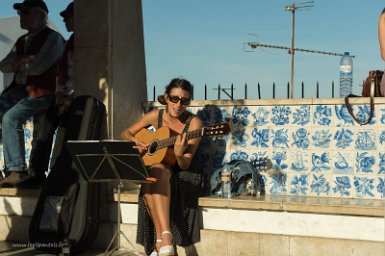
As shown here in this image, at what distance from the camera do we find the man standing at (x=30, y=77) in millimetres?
8102

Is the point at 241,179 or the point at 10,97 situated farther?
the point at 10,97

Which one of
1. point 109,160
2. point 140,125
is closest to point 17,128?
point 140,125

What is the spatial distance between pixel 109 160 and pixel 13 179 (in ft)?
7.68

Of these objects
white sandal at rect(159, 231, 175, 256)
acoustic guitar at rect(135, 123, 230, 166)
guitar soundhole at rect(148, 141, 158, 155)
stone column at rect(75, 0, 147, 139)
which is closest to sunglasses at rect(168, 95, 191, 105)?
acoustic guitar at rect(135, 123, 230, 166)

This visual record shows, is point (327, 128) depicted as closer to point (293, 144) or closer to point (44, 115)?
point (293, 144)

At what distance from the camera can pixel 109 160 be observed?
6.10 m

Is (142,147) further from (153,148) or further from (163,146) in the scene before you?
(163,146)

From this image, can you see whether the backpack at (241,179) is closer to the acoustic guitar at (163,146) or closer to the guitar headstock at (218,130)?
the acoustic guitar at (163,146)

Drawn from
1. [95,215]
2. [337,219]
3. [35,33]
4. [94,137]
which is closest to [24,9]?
[35,33]

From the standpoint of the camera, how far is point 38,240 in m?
7.10

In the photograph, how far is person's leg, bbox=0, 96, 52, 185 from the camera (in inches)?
318

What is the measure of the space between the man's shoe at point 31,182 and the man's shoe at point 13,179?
4cm

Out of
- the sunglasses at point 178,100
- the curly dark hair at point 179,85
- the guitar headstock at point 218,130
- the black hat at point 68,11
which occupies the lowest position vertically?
the guitar headstock at point 218,130

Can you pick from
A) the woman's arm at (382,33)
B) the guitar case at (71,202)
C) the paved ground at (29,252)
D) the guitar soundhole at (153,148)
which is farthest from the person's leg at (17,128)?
the woman's arm at (382,33)
